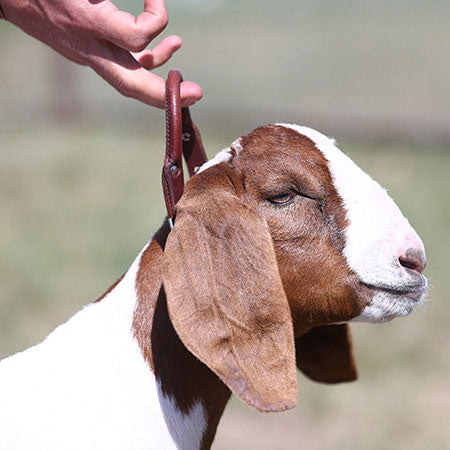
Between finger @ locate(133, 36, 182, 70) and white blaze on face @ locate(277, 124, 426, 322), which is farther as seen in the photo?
finger @ locate(133, 36, 182, 70)

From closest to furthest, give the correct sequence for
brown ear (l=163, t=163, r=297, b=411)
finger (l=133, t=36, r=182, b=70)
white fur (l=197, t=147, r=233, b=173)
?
brown ear (l=163, t=163, r=297, b=411), white fur (l=197, t=147, r=233, b=173), finger (l=133, t=36, r=182, b=70)

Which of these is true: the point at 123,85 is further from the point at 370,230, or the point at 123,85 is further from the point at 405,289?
the point at 405,289

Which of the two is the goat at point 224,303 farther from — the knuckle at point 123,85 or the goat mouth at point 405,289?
the knuckle at point 123,85

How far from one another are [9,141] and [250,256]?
11111mm

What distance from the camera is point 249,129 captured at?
13586 mm

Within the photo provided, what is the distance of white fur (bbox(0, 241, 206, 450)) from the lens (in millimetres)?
2512

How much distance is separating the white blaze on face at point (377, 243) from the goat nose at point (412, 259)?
0.01 meters

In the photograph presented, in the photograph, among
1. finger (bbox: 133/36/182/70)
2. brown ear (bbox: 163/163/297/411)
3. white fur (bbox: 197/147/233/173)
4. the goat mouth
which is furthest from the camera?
finger (bbox: 133/36/182/70)

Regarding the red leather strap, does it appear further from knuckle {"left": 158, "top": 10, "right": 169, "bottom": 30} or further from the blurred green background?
the blurred green background

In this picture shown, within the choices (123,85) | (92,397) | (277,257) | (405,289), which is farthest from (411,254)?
(123,85)

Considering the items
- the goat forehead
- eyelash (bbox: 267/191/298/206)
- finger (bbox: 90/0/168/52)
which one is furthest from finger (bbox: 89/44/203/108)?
the goat forehead

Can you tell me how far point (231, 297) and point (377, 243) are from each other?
1.61ft

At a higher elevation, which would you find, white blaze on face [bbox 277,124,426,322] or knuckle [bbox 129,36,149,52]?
knuckle [bbox 129,36,149,52]

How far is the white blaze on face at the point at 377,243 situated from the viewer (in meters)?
2.57
